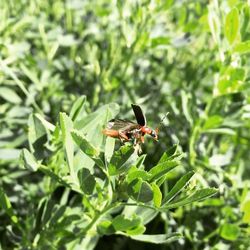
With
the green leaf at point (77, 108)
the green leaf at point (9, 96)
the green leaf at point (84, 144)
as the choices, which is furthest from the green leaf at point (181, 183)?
the green leaf at point (9, 96)

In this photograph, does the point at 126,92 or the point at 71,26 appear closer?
the point at 126,92

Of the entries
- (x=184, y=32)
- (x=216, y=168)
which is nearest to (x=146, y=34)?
(x=184, y=32)

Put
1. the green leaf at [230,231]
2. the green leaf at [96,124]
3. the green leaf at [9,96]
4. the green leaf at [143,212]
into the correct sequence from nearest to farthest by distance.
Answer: the green leaf at [96,124], the green leaf at [143,212], the green leaf at [230,231], the green leaf at [9,96]

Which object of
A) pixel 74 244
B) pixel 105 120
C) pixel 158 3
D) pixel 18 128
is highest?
pixel 158 3

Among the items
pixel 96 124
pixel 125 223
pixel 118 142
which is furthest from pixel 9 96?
pixel 125 223

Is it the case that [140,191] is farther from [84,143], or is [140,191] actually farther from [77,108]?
[77,108]

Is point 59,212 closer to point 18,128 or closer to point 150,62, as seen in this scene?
point 18,128

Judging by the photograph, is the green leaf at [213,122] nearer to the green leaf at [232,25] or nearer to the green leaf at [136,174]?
the green leaf at [232,25]

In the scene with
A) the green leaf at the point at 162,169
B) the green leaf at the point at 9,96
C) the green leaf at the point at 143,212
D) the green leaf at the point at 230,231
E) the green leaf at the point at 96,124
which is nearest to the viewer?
the green leaf at the point at 162,169
